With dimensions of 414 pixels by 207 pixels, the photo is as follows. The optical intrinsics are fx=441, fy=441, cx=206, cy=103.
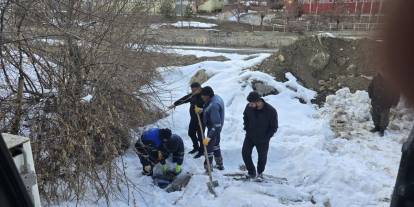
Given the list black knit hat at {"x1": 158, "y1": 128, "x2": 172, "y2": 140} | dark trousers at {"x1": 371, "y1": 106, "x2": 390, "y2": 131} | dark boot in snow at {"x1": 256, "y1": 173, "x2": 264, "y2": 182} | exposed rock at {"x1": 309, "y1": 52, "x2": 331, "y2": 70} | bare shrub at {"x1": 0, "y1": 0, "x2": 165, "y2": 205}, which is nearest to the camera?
bare shrub at {"x1": 0, "y1": 0, "x2": 165, "y2": 205}

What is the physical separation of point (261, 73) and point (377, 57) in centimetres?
1340

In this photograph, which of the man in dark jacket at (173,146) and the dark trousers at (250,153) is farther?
the dark trousers at (250,153)

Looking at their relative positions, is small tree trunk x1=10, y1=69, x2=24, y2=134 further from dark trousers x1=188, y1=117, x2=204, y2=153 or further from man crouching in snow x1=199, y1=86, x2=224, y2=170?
→ dark trousers x1=188, y1=117, x2=204, y2=153

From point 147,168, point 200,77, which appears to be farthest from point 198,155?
point 200,77

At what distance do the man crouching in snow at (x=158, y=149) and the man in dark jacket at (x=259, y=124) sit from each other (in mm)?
1203

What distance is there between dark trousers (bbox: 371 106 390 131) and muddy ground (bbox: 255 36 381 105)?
149 inches

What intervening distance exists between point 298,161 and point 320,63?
685 cm

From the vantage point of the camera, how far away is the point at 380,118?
32.5 feet

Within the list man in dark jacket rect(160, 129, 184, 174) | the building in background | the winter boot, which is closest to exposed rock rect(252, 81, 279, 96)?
the winter boot

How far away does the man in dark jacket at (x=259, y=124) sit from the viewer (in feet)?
23.5

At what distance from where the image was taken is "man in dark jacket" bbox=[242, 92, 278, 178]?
7168 mm

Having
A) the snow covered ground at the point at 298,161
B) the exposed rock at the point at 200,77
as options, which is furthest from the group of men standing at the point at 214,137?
the exposed rock at the point at 200,77

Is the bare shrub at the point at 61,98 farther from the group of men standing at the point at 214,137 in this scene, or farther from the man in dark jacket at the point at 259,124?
the man in dark jacket at the point at 259,124

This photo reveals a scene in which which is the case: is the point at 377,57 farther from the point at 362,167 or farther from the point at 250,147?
the point at 362,167
